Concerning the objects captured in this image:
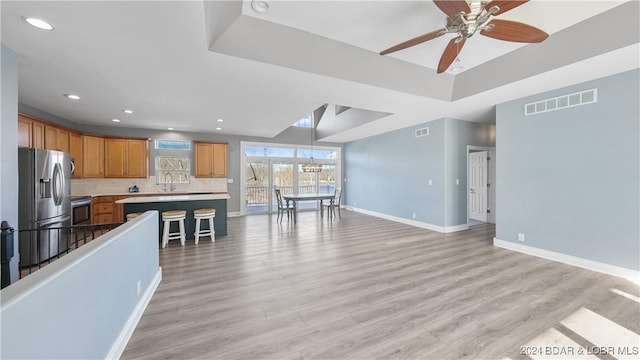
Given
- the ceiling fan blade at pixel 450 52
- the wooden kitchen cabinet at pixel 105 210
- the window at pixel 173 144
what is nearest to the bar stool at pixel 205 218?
the wooden kitchen cabinet at pixel 105 210

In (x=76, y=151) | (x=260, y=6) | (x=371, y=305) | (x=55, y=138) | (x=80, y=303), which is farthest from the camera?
(x=76, y=151)

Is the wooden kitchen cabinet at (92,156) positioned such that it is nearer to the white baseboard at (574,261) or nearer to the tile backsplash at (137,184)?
the tile backsplash at (137,184)

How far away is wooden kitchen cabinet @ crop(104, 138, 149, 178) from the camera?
5918 mm

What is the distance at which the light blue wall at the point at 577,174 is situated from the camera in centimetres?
296

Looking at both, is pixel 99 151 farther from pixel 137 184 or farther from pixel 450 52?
pixel 450 52

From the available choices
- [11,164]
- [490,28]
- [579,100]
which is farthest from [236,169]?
[579,100]

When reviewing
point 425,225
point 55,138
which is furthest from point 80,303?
point 425,225

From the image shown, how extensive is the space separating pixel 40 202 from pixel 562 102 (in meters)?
7.68

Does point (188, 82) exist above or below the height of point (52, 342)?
above

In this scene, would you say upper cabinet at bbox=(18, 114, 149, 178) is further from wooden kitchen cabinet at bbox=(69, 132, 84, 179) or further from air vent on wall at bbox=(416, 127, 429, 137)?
air vent on wall at bbox=(416, 127, 429, 137)

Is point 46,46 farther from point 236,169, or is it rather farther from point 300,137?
point 300,137

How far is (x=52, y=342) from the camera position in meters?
1.05

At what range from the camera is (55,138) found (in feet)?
15.0

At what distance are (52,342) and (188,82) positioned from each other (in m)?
3.21
